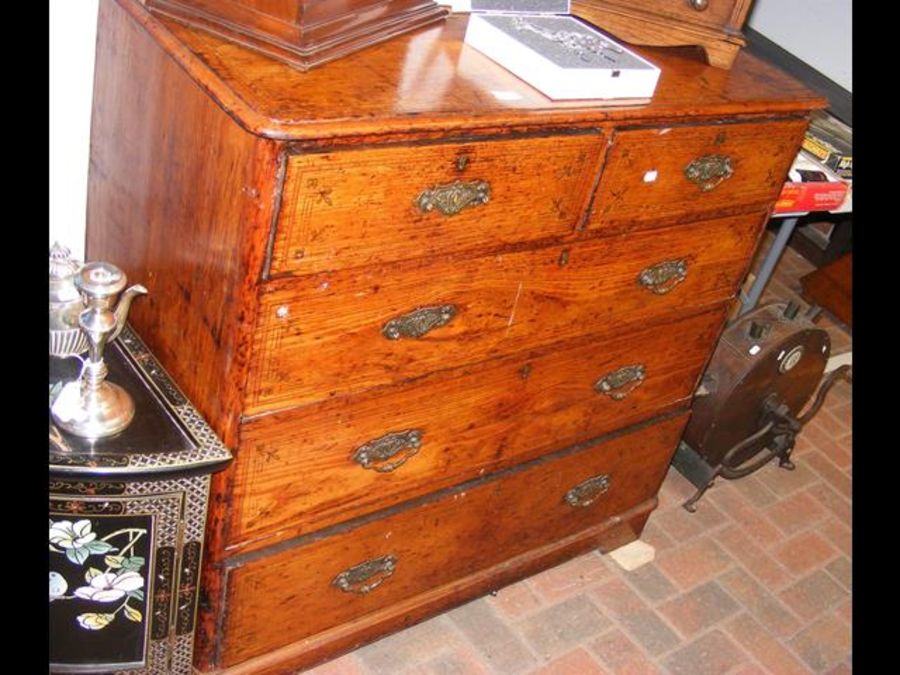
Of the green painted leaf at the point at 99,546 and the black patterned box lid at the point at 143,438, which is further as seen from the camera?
the green painted leaf at the point at 99,546

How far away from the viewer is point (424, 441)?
7.12 feet

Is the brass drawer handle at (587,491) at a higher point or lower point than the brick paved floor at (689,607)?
higher

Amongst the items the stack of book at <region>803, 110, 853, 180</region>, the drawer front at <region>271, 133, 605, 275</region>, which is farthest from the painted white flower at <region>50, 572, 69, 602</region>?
the stack of book at <region>803, 110, 853, 180</region>

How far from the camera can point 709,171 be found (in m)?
2.19

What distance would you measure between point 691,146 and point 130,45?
1.17 metres

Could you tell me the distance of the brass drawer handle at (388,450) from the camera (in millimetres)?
2061

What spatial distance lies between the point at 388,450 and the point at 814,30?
3.44m

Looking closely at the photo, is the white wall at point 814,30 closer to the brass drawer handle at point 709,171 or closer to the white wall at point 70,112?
the brass drawer handle at point 709,171

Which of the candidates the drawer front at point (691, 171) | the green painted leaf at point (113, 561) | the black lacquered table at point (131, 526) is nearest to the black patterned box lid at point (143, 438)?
the black lacquered table at point (131, 526)

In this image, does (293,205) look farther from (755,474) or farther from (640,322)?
(755,474)

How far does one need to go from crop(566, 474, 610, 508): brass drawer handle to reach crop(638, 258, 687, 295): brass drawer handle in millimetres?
616

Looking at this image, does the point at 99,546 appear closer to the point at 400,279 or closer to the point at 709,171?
the point at 400,279

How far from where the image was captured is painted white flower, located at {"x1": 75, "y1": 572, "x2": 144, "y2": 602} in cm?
190
